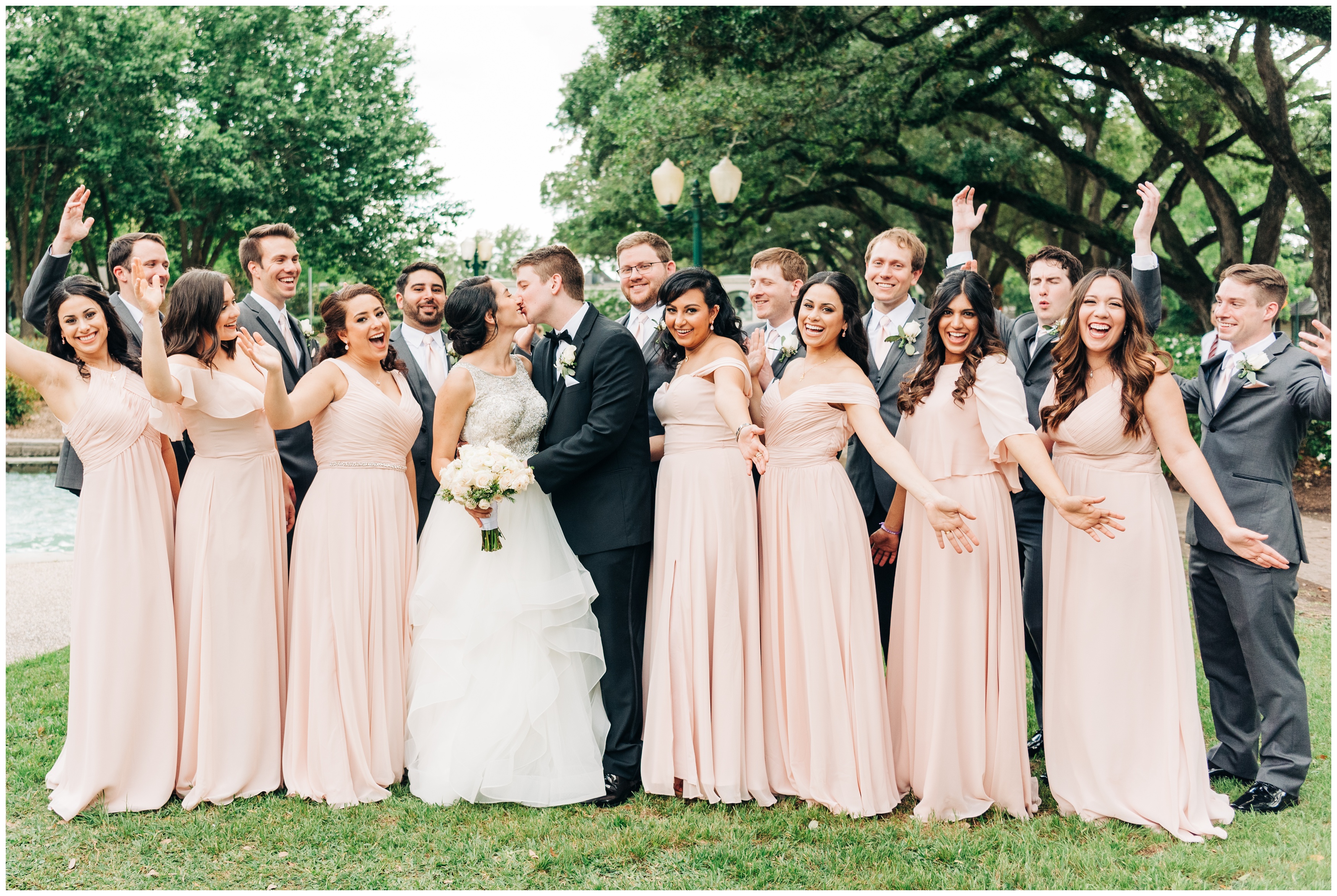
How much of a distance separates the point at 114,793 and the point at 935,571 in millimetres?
4137

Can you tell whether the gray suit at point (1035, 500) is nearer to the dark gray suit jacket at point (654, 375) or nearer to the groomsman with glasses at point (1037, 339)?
the groomsman with glasses at point (1037, 339)

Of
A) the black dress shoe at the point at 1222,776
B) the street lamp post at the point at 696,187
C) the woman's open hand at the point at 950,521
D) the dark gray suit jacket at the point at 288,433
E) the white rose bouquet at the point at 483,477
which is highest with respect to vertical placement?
the street lamp post at the point at 696,187

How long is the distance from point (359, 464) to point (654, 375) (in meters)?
1.63

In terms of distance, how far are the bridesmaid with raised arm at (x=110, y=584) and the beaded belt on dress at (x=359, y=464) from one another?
2.84 ft

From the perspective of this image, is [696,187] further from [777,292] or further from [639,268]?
[639,268]

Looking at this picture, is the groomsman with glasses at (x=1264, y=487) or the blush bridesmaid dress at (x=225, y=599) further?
the blush bridesmaid dress at (x=225, y=599)

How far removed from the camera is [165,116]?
25453 mm

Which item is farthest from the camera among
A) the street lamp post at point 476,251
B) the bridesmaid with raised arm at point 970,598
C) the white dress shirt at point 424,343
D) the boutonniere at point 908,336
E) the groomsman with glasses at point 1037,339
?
the street lamp post at point 476,251

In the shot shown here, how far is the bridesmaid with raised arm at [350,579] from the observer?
5020mm

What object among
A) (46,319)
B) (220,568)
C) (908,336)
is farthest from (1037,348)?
(46,319)

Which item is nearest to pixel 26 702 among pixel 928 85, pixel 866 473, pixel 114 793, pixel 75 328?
pixel 114 793

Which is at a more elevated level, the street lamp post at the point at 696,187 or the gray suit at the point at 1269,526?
the street lamp post at the point at 696,187

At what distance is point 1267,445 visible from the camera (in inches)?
194

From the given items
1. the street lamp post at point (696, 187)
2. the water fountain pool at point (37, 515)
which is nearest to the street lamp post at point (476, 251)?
the street lamp post at point (696, 187)
